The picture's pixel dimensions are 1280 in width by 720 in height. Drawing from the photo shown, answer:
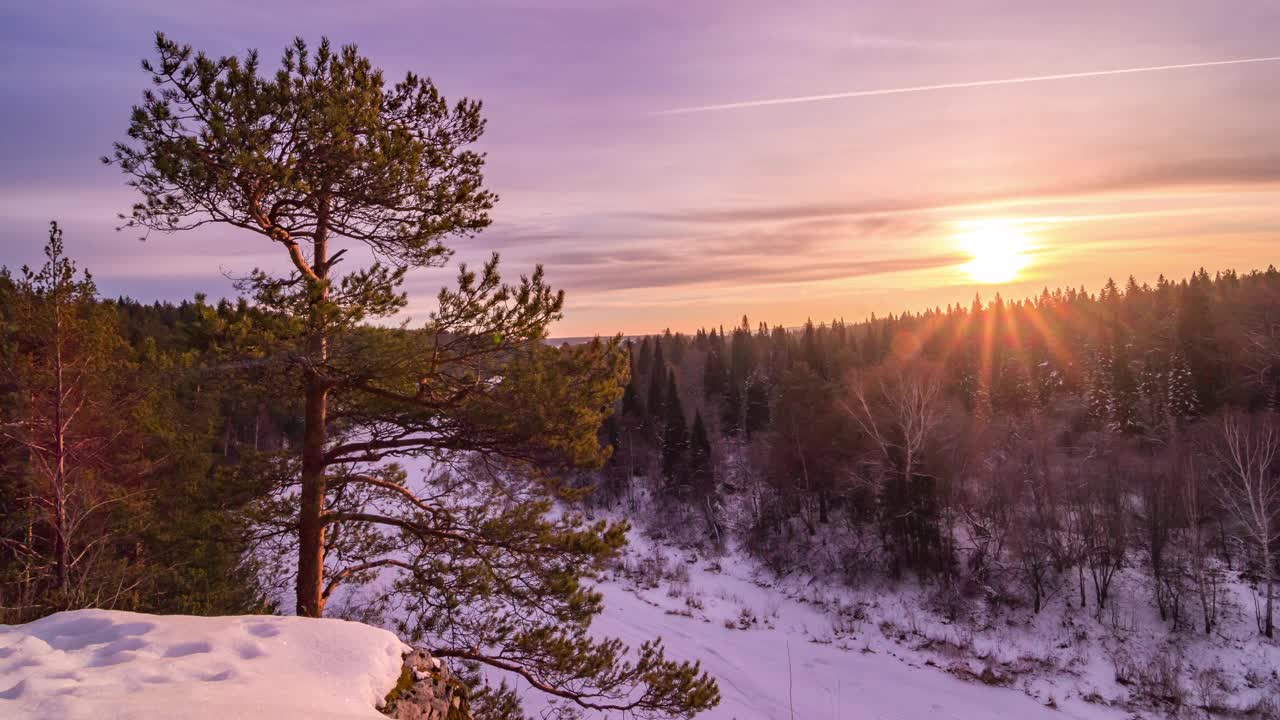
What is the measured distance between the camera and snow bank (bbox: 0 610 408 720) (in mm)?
3789

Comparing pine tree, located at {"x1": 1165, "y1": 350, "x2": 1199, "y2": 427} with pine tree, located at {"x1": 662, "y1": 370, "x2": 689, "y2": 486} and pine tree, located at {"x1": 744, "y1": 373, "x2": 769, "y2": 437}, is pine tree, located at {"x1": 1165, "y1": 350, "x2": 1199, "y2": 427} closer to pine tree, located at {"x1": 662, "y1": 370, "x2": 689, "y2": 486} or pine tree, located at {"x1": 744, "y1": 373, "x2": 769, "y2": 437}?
pine tree, located at {"x1": 744, "y1": 373, "x2": 769, "y2": 437}

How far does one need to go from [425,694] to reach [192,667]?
5.54 feet

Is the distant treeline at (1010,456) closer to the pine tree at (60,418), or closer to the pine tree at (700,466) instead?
the pine tree at (700,466)

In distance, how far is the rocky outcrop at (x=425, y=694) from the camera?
490cm

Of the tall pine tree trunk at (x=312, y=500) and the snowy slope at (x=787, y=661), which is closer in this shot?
the tall pine tree trunk at (x=312, y=500)

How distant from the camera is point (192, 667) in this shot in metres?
4.50

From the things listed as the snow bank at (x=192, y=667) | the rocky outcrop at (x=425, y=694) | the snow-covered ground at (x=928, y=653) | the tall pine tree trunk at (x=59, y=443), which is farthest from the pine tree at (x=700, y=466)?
the snow bank at (x=192, y=667)

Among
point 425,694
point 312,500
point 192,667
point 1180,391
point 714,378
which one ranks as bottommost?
point 425,694

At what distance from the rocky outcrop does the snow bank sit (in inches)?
4.3

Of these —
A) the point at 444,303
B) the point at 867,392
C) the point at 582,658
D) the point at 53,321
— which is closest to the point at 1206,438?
the point at 867,392

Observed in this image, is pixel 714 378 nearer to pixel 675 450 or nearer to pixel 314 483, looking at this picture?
pixel 675 450

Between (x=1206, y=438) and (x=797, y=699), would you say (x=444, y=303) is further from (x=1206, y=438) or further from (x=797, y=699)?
(x=1206, y=438)

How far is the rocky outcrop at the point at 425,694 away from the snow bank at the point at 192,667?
11 centimetres

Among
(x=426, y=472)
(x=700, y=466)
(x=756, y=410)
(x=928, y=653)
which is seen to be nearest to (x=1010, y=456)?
(x=928, y=653)
